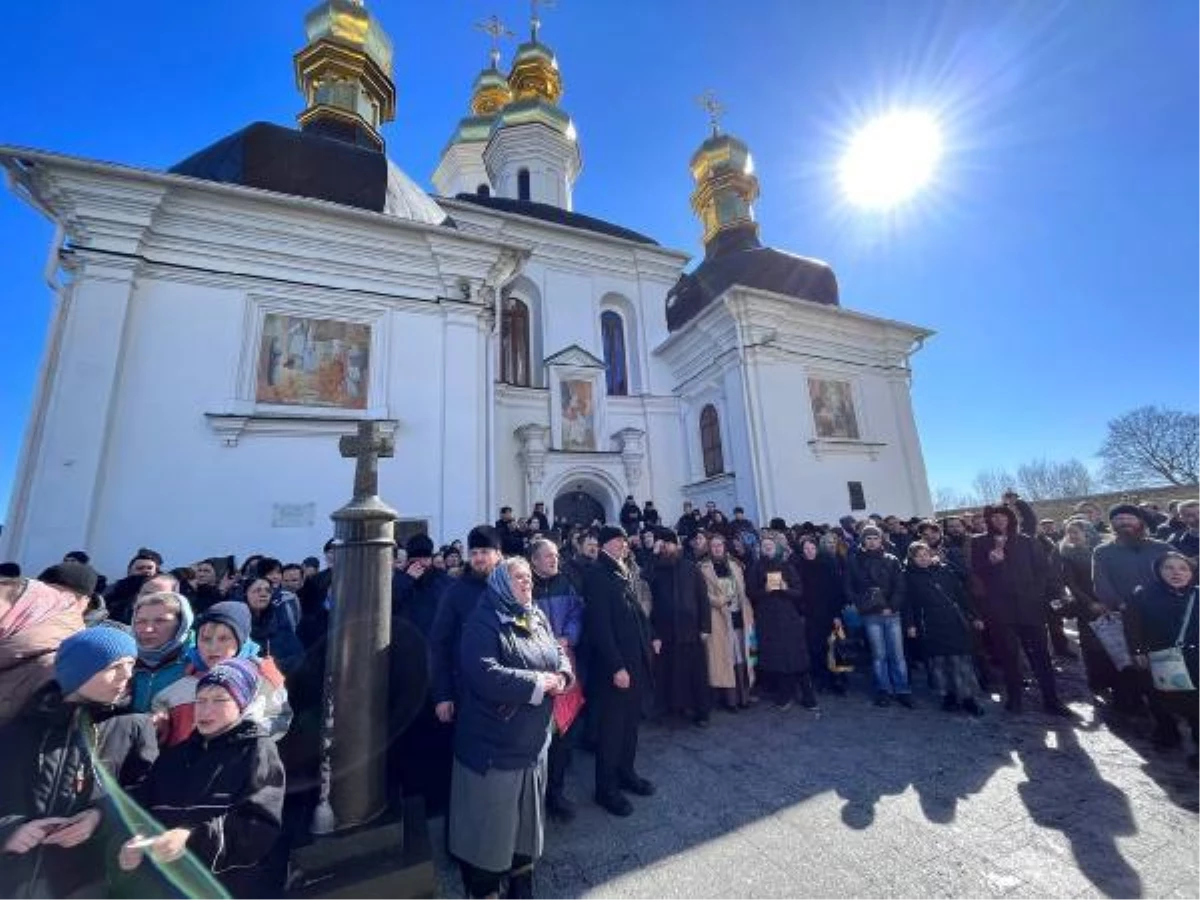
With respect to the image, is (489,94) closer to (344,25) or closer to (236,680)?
(344,25)

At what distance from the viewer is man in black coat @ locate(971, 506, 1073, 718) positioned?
14.9ft

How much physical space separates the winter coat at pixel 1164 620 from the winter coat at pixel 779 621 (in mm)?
2427

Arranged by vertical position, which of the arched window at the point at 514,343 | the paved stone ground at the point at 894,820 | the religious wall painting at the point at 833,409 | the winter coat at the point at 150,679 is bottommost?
the paved stone ground at the point at 894,820

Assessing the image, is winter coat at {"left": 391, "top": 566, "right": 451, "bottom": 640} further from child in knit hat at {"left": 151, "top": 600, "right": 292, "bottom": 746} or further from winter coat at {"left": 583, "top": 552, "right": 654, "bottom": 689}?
child in knit hat at {"left": 151, "top": 600, "right": 292, "bottom": 746}

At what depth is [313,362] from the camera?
9.16 meters

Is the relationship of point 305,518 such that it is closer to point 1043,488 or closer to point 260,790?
point 260,790

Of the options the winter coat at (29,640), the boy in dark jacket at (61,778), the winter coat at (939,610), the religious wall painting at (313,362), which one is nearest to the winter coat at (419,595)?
the winter coat at (29,640)

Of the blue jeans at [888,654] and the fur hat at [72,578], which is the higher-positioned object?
the fur hat at [72,578]

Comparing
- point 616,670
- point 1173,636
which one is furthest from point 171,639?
point 1173,636

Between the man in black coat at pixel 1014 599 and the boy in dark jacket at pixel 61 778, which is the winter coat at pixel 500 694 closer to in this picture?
the boy in dark jacket at pixel 61 778

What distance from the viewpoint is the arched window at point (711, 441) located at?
13773 mm

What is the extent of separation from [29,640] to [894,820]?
14.3 ft

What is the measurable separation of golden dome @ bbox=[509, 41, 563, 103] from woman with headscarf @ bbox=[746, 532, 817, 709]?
2105 centimetres

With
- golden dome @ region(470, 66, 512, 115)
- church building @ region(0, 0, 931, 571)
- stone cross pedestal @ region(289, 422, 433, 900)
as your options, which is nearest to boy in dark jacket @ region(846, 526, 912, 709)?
stone cross pedestal @ region(289, 422, 433, 900)
